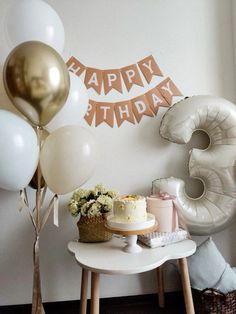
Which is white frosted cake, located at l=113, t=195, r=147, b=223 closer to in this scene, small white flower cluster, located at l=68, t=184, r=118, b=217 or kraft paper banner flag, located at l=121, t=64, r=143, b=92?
small white flower cluster, located at l=68, t=184, r=118, b=217

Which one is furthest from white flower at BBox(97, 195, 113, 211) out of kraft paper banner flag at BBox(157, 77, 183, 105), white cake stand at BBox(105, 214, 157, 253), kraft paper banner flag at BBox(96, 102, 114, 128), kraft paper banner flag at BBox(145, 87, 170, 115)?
kraft paper banner flag at BBox(157, 77, 183, 105)

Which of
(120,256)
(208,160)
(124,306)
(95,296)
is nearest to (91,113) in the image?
(208,160)

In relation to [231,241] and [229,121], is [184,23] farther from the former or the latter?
[231,241]

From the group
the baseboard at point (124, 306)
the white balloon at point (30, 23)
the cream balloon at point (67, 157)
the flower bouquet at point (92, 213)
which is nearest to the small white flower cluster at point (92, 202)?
the flower bouquet at point (92, 213)

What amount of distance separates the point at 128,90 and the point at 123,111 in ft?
0.44

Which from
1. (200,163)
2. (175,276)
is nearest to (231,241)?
(175,276)

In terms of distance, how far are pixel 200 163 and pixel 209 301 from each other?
0.74 m

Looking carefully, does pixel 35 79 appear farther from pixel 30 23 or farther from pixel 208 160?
pixel 208 160

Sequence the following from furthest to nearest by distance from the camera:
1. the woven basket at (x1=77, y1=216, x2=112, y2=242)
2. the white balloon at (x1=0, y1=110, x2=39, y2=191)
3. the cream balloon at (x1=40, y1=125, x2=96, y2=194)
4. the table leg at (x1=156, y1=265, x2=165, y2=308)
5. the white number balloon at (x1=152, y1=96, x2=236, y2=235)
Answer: the table leg at (x1=156, y1=265, x2=165, y2=308) → the white number balloon at (x1=152, y1=96, x2=236, y2=235) → the woven basket at (x1=77, y1=216, x2=112, y2=242) → the cream balloon at (x1=40, y1=125, x2=96, y2=194) → the white balloon at (x1=0, y1=110, x2=39, y2=191)

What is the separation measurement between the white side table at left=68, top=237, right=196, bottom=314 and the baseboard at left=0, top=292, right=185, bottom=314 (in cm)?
29

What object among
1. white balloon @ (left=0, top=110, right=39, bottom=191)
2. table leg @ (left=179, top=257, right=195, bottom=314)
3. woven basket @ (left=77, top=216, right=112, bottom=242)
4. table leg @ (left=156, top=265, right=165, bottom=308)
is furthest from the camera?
table leg @ (left=156, top=265, right=165, bottom=308)

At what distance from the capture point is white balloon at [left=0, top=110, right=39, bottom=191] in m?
1.24

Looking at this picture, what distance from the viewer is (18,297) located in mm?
1867

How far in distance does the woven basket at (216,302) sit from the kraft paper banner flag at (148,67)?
4.12 ft
